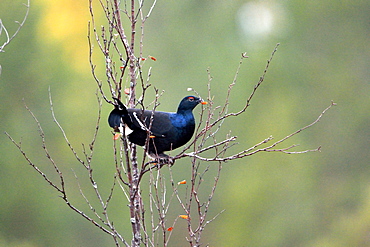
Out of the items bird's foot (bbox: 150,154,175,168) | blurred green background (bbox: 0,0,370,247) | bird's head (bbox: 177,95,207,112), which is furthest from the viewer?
blurred green background (bbox: 0,0,370,247)

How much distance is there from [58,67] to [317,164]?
20.6 feet

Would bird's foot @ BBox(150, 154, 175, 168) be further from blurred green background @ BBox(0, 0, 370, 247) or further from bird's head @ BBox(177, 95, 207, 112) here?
blurred green background @ BBox(0, 0, 370, 247)

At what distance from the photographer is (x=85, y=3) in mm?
11008

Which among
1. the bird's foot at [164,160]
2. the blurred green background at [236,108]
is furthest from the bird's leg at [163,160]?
the blurred green background at [236,108]

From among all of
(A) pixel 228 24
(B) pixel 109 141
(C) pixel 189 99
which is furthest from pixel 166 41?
(C) pixel 189 99

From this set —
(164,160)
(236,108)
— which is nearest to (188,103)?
(164,160)

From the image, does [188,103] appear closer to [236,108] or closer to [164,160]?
[164,160]

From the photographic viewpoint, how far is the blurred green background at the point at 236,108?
10117 millimetres

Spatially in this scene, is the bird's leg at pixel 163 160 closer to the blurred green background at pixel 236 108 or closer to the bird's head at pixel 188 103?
the bird's head at pixel 188 103

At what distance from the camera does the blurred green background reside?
10117 mm

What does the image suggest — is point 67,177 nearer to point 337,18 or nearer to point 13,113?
point 13,113

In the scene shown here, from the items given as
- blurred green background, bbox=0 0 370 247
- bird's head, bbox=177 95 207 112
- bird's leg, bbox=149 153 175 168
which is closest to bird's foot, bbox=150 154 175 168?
bird's leg, bbox=149 153 175 168

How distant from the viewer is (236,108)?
466 inches

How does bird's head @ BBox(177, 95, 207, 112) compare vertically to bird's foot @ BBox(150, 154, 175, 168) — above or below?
above
